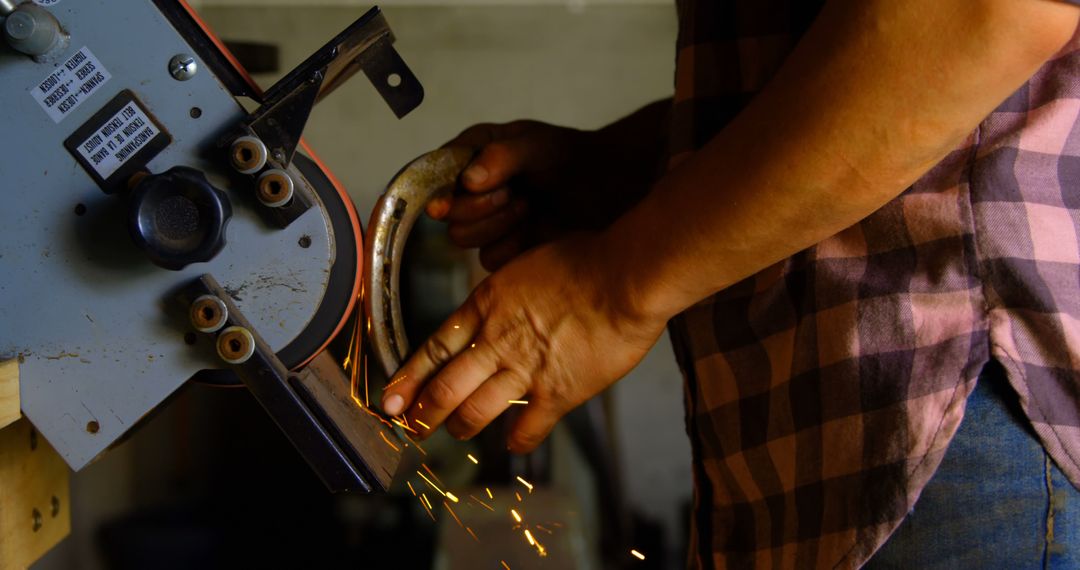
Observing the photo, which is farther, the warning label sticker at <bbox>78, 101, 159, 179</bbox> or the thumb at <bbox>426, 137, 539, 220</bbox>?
the thumb at <bbox>426, 137, 539, 220</bbox>

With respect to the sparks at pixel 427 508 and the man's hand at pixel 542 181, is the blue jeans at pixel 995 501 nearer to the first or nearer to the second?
the man's hand at pixel 542 181

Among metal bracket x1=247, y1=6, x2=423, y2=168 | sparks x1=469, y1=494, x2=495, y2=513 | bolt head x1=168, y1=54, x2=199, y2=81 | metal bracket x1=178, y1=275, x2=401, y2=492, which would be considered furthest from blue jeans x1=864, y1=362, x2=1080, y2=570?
sparks x1=469, y1=494, x2=495, y2=513

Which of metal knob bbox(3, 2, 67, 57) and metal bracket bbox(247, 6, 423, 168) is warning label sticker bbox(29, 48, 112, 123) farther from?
metal bracket bbox(247, 6, 423, 168)

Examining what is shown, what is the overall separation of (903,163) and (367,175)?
183 cm

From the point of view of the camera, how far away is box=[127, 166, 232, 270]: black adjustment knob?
28.7 inches

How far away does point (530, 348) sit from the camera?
35.2 inches

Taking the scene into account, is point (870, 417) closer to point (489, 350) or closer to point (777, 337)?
point (777, 337)

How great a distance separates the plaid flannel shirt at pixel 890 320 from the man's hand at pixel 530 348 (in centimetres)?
12

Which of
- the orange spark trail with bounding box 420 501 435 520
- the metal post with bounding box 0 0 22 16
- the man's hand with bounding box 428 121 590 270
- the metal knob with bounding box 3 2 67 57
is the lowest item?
the orange spark trail with bounding box 420 501 435 520

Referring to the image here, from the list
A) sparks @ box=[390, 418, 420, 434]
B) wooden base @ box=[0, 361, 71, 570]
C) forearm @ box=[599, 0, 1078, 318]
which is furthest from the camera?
sparks @ box=[390, 418, 420, 434]

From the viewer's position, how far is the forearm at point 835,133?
0.58m

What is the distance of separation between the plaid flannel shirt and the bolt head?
18.4 inches

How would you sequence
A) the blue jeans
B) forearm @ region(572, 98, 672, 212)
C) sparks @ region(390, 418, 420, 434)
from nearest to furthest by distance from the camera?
the blue jeans
sparks @ region(390, 418, 420, 434)
forearm @ region(572, 98, 672, 212)

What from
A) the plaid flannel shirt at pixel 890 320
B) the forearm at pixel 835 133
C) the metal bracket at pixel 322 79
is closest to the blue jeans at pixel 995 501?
the plaid flannel shirt at pixel 890 320
